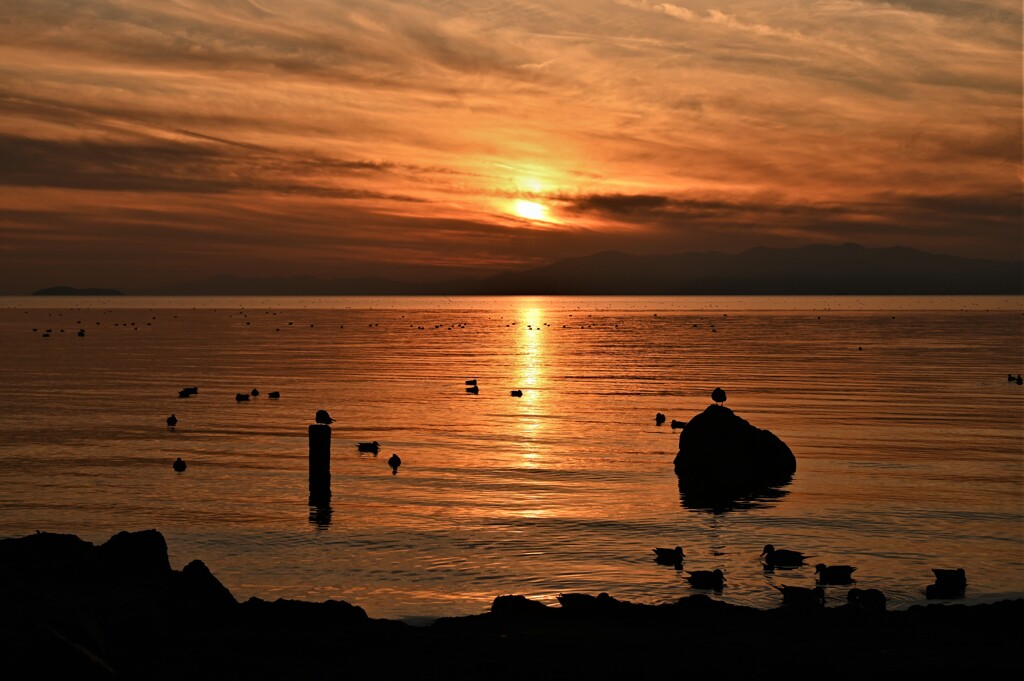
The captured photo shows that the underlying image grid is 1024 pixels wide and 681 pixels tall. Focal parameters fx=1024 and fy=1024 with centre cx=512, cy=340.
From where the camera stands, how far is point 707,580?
22.1 metres

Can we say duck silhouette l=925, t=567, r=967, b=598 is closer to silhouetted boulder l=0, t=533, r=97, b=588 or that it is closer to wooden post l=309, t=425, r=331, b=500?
silhouetted boulder l=0, t=533, r=97, b=588

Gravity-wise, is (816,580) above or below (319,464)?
below

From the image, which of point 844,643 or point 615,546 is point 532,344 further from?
point 844,643

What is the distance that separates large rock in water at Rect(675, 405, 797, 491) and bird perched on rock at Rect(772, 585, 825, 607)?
13464 millimetres

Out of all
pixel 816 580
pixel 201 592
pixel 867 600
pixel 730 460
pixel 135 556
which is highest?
pixel 730 460

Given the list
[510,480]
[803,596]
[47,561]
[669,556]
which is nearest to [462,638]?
[803,596]

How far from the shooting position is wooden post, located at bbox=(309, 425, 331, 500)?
31.8 m

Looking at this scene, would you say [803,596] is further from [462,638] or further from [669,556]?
[462,638]

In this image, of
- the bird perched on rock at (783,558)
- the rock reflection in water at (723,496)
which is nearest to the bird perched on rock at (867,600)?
the bird perched on rock at (783,558)

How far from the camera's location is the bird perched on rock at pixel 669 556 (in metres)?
23.7

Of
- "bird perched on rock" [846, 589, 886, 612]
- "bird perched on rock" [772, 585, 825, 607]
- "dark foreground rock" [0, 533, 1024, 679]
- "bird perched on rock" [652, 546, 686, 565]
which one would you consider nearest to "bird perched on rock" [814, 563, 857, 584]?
"bird perched on rock" [772, 585, 825, 607]

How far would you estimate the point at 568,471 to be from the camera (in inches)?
1451

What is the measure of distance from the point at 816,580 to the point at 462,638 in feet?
30.2

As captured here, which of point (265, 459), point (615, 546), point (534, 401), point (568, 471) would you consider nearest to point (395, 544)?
point (615, 546)
